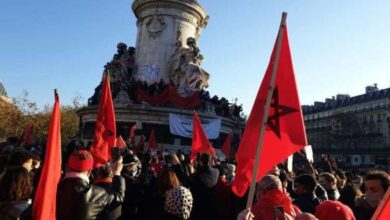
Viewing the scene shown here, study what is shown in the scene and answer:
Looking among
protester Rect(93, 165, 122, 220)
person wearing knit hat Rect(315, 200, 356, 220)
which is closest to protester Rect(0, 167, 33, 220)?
protester Rect(93, 165, 122, 220)

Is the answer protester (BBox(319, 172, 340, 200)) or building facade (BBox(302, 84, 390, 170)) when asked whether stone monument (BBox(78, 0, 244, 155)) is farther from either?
building facade (BBox(302, 84, 390, 170))

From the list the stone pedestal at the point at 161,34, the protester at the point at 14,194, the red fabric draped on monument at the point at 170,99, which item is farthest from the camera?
the stone pedestal at the point at 161,34

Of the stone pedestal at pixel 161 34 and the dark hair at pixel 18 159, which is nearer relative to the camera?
the dark hair at pixel 18 159

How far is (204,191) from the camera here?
7.34 m

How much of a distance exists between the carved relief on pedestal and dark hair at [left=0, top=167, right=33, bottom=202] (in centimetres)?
3114

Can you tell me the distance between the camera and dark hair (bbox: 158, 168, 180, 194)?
16.9 ft

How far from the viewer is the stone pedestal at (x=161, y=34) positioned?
34656 millimetres

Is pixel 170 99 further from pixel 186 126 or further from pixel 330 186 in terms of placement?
pixel 330 186

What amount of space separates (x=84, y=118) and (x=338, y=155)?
174 ft

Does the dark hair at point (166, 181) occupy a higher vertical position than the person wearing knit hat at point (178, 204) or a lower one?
higher

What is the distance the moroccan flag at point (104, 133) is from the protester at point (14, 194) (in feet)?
12.4

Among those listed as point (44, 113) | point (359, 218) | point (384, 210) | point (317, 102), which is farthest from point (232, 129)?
point (317, 102)

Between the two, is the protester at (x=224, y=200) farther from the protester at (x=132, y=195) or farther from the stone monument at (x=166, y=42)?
the stone monument at (x=166, y=42)

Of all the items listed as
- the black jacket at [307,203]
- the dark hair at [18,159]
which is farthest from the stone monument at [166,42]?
the dark hair at [18,159]
